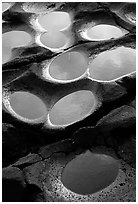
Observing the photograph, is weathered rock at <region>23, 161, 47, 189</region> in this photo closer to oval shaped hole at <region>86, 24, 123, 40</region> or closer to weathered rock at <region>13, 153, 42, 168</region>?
weathered rock at <region>13, 153, 42, 168</region>

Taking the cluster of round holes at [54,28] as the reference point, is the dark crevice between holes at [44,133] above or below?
below

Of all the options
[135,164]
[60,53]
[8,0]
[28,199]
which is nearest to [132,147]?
[135,164]

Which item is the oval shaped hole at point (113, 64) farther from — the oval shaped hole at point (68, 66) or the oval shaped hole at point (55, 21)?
the oval shaped hole at point (55, 21)

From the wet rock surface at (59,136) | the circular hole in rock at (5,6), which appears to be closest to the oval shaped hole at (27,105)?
the wet rock surface at (59,136)

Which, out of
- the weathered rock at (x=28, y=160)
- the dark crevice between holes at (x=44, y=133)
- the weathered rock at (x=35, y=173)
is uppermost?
the dark crevice between holes at (x=44, y=133)

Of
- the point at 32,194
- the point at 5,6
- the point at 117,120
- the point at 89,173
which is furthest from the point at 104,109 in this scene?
the point at 5,6

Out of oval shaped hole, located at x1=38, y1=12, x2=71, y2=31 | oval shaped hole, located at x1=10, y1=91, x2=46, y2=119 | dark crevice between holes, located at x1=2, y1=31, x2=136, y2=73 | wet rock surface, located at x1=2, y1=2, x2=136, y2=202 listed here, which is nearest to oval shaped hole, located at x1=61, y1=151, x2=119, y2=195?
wet rock surface, located at x1=2, y1=2, x2=136, y2=202

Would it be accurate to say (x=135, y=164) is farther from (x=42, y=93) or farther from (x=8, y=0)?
(x=8, y=0)
